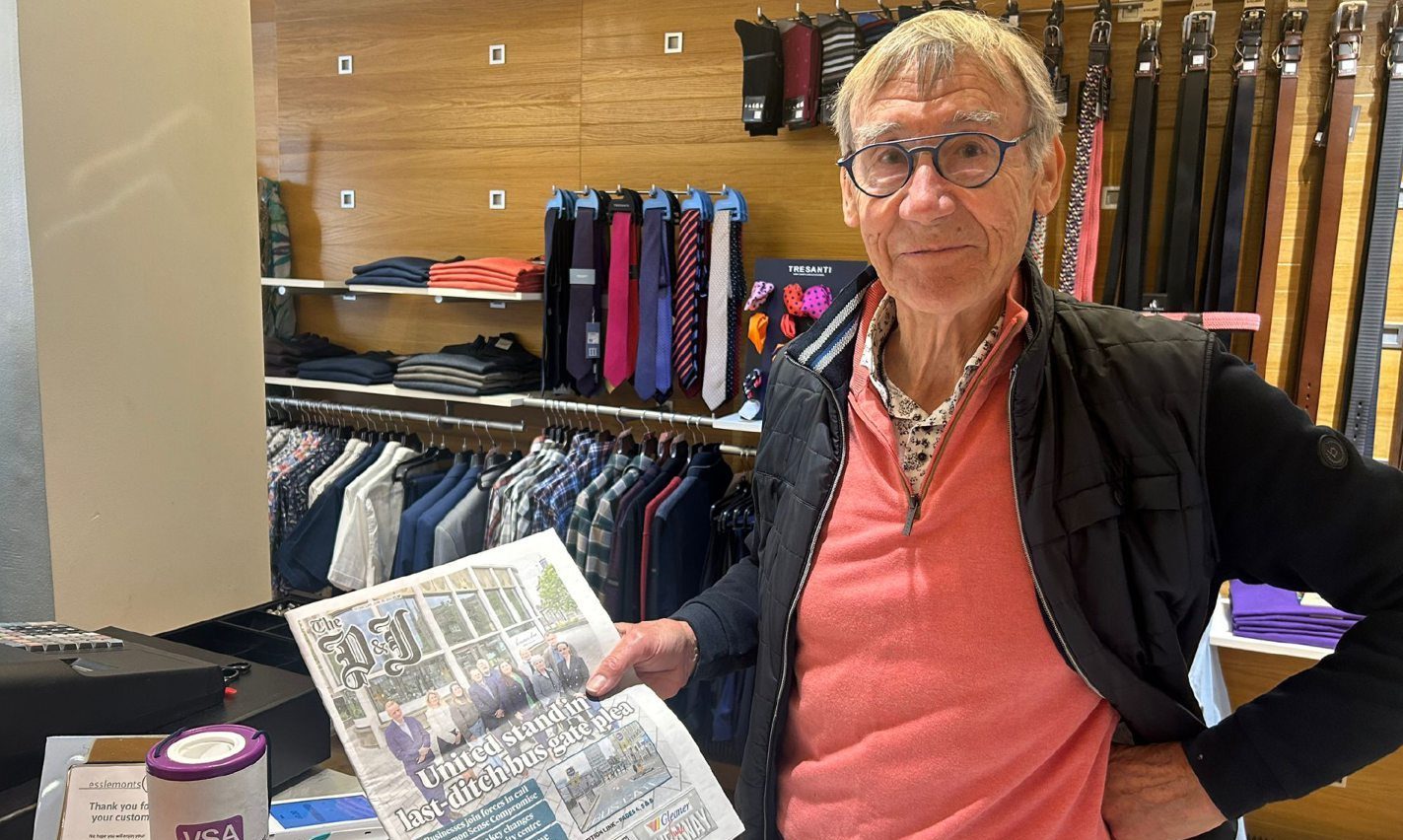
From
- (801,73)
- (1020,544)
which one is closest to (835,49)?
(801,73)

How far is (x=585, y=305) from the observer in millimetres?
3262

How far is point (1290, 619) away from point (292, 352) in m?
3.68

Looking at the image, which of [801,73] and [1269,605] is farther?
[801,73]

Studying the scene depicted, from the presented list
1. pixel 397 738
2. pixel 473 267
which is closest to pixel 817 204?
pixel 473 267

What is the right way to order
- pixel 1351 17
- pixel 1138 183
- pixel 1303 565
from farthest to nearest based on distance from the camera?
pixel 1138 183 < pixel 1351 17 < pixel 1303 565

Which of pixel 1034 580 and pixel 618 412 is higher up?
pixel 1034 580

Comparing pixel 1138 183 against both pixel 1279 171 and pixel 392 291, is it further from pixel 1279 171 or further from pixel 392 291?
pixel 392 291

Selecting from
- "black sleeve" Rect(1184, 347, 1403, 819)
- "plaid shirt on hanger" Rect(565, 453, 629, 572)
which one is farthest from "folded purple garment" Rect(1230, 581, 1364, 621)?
"plaid shirt on hanger" Rect(565, 453, 629, 572)

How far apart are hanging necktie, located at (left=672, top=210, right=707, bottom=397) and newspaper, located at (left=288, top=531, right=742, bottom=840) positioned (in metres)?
2.10

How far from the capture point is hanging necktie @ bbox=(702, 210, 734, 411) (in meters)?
3.07

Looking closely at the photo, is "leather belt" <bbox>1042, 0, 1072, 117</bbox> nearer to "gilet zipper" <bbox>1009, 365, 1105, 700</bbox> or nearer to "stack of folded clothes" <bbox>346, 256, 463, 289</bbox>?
"gilet zipper" <bbox>1009, 365, 1105, 700</bbox>

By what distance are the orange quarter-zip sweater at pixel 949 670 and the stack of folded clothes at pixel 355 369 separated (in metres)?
2.92

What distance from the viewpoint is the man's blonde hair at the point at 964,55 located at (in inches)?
41.1

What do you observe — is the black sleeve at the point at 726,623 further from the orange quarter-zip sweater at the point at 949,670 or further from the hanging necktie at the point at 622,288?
the hanging necktie at the point at 622,288
